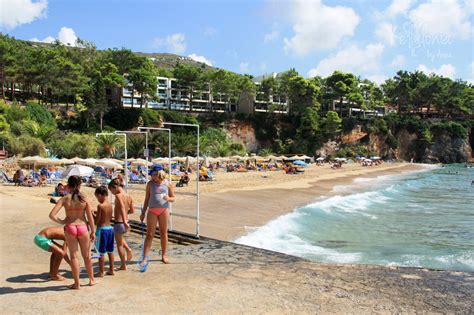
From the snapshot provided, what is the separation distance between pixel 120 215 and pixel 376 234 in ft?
32.8

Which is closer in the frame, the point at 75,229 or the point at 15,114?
the point at 75,229

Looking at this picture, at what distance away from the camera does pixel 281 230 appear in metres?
13.5

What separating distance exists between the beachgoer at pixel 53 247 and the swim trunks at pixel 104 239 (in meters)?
0.46

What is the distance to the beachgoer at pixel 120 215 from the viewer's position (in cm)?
640

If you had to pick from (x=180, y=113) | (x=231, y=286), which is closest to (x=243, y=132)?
(x=180, y=113)

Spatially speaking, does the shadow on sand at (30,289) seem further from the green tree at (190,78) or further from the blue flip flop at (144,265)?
the green tree at (190,78)

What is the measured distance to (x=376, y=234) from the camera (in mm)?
13805

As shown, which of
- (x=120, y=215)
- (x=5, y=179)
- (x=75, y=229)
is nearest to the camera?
(x=75, y=229)

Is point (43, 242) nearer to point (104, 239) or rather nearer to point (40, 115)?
point (104, 239)

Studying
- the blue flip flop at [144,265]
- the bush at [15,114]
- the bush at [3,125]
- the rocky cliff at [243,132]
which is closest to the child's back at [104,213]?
the blue flip flop at [144,265]

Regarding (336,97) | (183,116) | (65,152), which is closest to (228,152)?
(183,116)

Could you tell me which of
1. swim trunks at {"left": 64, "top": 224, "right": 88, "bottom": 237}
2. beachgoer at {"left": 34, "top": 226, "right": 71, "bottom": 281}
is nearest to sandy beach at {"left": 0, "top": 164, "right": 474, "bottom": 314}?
beachgoer at {"left": 34, "top": 226, "right": 71, "bottom": 281}

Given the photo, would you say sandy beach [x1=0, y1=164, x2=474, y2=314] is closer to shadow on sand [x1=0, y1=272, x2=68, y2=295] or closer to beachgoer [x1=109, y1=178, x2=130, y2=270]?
shadow on sand [x1=0, y1=272, x2=68, y2=295]

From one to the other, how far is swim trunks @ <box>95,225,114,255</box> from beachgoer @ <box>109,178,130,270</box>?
1.15ft
